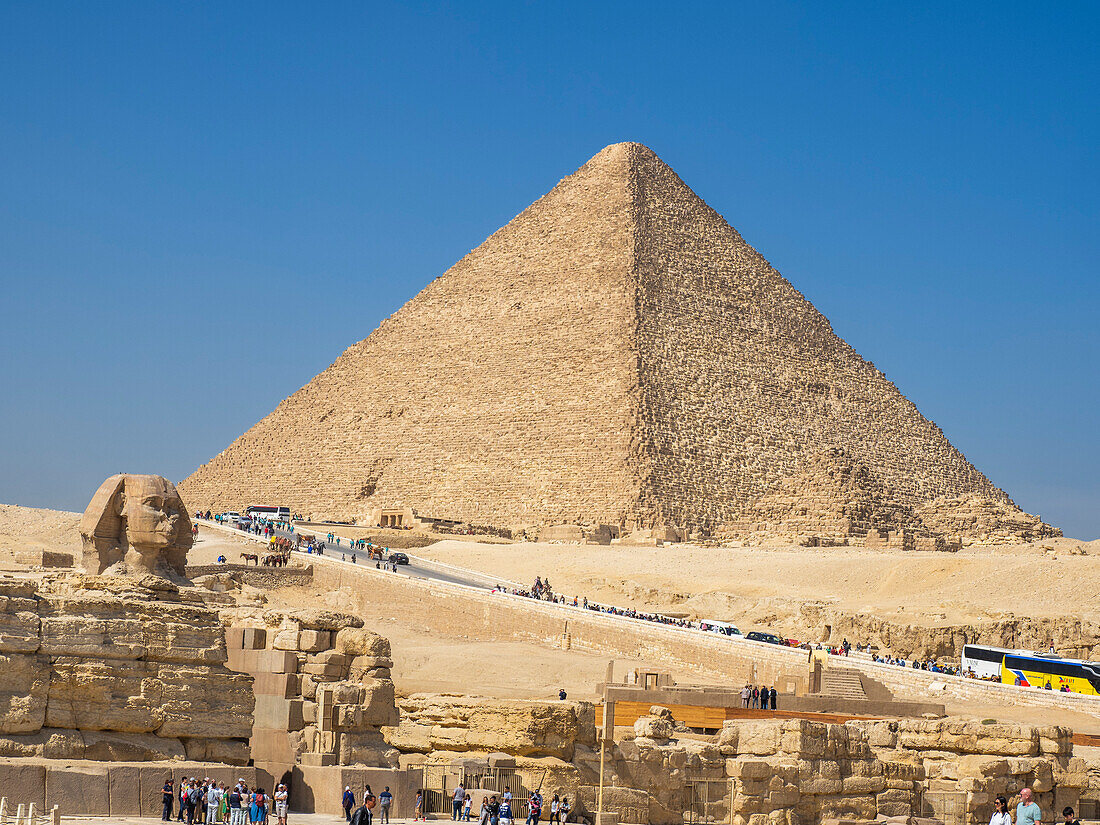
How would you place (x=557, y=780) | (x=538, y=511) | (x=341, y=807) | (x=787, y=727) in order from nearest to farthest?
(x=341, y=807) → (x=557, y=780) → (x=787, y=727) → (x=538, y=511)

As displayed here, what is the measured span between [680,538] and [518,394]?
1314 inches

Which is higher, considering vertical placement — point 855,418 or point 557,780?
point 855,418

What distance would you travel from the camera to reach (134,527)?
12969 millimetres

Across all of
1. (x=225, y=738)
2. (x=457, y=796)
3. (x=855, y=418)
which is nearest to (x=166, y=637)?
(x=225, y=738)

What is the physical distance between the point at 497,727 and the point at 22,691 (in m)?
3.55

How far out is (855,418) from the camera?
340 feet

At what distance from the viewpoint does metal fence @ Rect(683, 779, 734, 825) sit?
11336mm

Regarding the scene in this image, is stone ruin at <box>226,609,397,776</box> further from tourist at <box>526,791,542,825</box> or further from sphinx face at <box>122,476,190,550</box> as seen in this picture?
sphinx face at <box>122,476,190,550</box>

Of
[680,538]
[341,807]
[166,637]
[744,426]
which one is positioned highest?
[744,426]

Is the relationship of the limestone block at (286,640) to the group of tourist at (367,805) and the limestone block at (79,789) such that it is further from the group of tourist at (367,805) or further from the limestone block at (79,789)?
the limestone block at (79,789)

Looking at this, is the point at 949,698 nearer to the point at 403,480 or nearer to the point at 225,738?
the point at 225,738

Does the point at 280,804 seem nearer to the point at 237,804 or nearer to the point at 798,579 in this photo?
the point at 237,804

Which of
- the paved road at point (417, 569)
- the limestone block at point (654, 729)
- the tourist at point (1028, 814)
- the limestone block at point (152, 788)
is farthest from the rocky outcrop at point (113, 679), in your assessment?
the paved road at point (417, 569)

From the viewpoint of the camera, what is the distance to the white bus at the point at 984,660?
26828 millimetres
